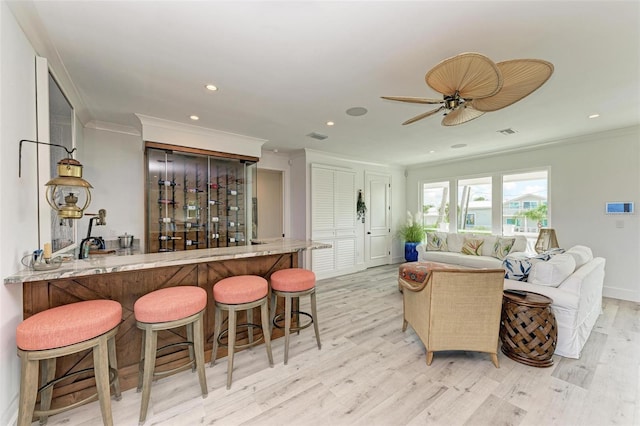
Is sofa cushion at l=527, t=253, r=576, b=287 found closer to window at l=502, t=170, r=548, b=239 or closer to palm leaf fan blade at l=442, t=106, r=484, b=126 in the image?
palm leaf fan blade at l=442, t=106, r=484, b=126

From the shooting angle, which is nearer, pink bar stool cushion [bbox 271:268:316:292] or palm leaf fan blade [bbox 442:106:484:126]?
palm leaf fan blade [bbox 442:106:484:126]

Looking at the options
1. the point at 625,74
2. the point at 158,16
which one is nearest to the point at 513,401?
the point at 625,74

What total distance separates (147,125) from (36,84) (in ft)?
5.00

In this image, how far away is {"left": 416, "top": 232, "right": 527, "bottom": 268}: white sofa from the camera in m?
4.89

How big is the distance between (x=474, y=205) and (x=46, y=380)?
7001mm

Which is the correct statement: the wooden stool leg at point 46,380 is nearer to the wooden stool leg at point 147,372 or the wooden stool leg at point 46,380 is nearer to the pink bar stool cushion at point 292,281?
the wooden stool leg at point 147,372

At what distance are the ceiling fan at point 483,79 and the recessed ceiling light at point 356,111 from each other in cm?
130

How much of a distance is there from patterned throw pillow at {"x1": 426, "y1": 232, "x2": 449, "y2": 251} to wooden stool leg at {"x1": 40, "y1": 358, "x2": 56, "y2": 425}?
236 inches

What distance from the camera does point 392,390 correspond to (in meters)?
2.08

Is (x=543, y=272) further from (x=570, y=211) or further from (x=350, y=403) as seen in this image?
(x=570, y=211)

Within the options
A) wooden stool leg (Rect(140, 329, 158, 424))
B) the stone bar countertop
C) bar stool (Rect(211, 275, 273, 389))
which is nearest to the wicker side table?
bar stool (Rect(211, 275, 273, 389))

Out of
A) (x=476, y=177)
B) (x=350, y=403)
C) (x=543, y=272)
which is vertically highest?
(x=476, y=177)

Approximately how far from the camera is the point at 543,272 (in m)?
2.64

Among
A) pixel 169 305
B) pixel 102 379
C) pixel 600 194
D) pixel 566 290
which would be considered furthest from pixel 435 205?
pixel 102 379
